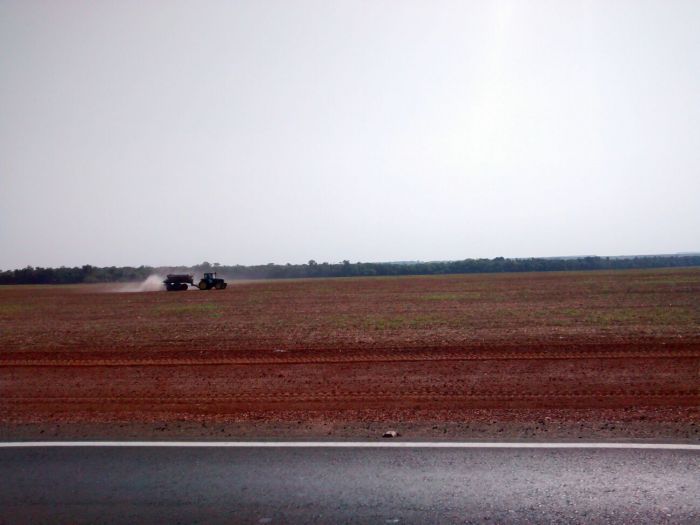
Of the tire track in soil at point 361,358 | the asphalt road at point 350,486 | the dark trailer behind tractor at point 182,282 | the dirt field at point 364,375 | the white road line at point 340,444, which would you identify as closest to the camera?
the asphalt road at point 350,486

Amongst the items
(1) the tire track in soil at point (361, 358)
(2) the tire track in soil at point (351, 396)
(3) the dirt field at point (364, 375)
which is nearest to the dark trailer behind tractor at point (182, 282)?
(3) the dirt field at point (364, 375)

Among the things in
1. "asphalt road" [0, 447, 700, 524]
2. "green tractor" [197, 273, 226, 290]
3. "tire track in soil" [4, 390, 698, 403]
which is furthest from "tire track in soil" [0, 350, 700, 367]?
"green tractor" [197, 273, 226, 290]

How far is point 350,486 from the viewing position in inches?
214

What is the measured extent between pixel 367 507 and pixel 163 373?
354 inches

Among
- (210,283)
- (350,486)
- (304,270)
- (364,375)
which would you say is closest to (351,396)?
(364,375)

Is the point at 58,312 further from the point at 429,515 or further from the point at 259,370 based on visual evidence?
the point at 429,515

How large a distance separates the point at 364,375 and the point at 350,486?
6659 mm

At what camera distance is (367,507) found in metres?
5.00

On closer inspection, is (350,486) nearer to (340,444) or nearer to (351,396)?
(340,444)

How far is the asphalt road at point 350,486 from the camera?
4.86 m

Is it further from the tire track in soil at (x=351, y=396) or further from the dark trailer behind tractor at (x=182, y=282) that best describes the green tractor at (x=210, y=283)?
the tire track in soil at (x=351, y=396)

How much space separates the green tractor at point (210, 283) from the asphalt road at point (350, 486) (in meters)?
44.0

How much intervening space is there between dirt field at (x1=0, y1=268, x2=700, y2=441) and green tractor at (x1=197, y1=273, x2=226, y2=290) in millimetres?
25744

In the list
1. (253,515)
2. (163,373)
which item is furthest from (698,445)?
(163,373)
